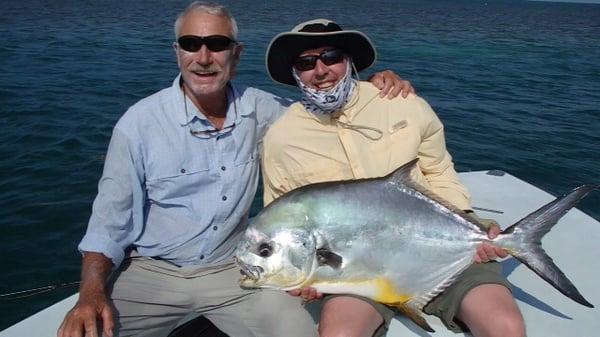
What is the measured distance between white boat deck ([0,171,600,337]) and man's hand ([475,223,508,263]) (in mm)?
417

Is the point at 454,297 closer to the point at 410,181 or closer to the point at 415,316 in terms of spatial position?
the point at 415,316

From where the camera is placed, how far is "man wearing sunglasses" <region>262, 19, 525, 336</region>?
9.34ft

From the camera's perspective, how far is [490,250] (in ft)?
8.61

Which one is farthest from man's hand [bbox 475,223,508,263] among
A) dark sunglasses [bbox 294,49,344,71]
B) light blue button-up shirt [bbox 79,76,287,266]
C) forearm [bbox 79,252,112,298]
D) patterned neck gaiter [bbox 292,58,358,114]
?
forearm [bbox 79,252,112,298]

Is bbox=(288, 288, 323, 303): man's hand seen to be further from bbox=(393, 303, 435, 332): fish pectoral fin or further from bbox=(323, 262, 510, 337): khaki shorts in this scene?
bbox=(393, 303, 435, 332): fish pectoral fin

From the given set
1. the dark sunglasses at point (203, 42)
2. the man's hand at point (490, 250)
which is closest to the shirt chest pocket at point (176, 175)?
the dark sunglasses at point (203, 42)

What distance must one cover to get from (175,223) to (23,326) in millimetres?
900

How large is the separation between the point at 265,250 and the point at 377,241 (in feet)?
1.72

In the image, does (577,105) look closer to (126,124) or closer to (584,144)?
(584,144)

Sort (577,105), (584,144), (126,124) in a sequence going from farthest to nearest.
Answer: (577,105), (584,144), (126,124)

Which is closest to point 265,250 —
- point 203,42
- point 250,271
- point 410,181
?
point 250,271

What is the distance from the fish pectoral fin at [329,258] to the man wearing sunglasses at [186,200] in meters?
0.39

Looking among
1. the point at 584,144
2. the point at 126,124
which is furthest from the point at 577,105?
the point at 126,124

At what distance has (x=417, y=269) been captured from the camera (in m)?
2.63
